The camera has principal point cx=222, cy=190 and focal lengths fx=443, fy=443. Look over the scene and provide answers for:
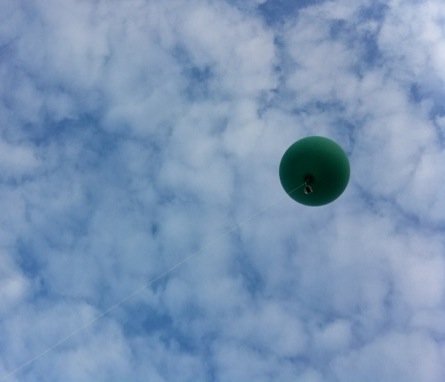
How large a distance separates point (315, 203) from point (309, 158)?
103 cm

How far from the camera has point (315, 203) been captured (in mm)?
8172

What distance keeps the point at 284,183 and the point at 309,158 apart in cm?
80

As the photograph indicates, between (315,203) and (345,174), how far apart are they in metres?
0.78

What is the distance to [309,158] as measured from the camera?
7551 millimetres

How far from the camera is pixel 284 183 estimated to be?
8141 millimetres

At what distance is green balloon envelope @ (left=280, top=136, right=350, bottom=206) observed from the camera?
754 centimetres

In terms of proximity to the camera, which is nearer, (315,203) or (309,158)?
(309,158)

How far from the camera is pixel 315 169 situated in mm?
7547

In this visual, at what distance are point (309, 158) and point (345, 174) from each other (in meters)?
0.78

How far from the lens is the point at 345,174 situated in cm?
781

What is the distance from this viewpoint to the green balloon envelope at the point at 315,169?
7.54 m
